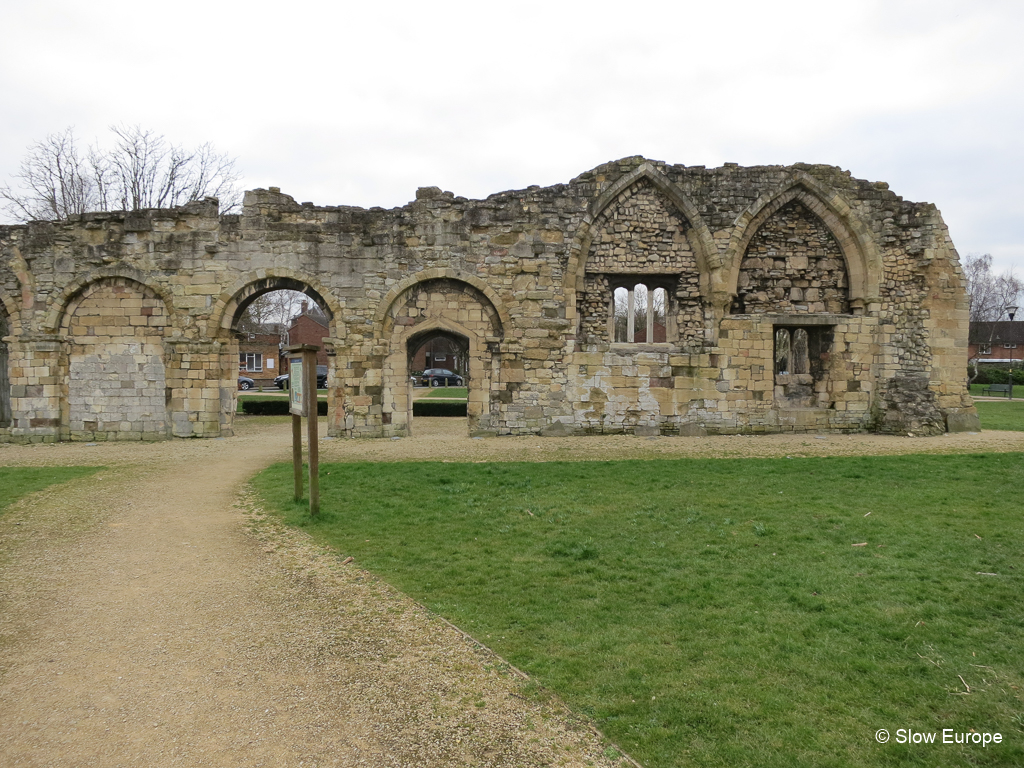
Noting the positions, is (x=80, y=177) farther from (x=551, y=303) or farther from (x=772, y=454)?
(x=772, y=454)

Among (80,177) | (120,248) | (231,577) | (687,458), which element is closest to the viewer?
(231,577)

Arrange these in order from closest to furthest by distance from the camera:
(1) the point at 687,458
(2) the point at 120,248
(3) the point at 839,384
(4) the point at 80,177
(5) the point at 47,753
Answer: (5) the point at 47,753 < (1) the point at 687,458 < (2) the point at 120,248 < (3) the point at 839,384 < (4) the point at 80,177

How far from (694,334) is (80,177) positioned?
26.5m

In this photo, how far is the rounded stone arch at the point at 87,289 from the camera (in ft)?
49.1

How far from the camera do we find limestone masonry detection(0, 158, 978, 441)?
15078mm

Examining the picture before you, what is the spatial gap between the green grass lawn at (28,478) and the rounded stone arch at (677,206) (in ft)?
35.9

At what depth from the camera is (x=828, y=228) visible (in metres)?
16.2

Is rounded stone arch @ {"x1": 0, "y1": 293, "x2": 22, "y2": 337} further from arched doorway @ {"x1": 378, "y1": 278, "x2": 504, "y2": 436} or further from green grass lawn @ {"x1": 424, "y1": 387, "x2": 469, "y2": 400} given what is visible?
green grass lawn @ {"x1": 424, "y1": 387, "x2": 469, "y2": 400}

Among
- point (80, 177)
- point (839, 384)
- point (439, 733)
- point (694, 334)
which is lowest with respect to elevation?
point (439, 733)

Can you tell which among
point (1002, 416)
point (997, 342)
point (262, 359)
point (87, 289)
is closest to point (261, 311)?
point (262, 359)

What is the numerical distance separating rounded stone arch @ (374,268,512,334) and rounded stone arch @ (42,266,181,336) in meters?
5.05

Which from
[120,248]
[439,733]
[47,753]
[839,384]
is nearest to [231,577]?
[47,753]

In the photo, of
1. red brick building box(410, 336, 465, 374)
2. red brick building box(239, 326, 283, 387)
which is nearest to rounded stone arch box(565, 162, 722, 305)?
red brick building box(239, 326, 283, 387)

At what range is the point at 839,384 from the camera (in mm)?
16016
